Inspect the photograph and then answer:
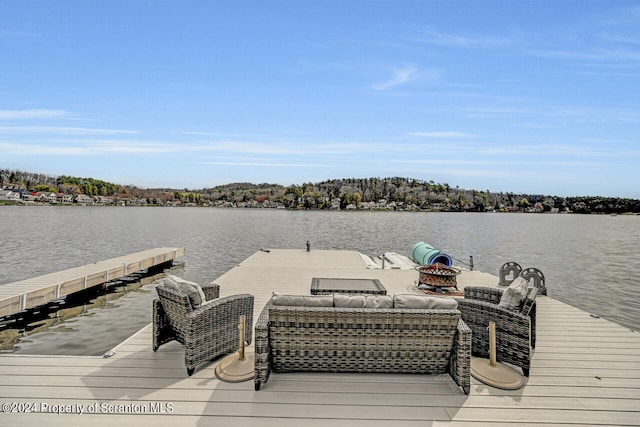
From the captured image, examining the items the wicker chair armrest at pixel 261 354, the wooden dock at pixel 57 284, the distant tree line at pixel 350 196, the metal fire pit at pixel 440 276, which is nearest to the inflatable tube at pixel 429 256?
the metal fire pit at pixel 440 276

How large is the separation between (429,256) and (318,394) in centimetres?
921

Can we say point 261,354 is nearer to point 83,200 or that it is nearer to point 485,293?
point 485,293

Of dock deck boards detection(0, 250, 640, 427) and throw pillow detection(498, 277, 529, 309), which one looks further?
throw pillow detection(498, 277, 529, 309)

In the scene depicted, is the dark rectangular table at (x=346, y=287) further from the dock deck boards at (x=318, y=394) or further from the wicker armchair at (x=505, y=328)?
the dock deck boards at (x=318, y=394)

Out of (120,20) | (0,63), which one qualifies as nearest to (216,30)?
(120,20)

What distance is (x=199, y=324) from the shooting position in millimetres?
3672

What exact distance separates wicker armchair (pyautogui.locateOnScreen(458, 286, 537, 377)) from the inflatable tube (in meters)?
7.03

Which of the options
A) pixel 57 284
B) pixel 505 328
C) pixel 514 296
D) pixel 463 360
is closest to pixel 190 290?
pixel 463 360

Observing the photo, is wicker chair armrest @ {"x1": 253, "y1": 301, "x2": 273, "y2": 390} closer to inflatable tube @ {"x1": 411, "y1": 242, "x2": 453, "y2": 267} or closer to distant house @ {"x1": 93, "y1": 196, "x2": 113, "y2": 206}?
inflatable tube @ {"x1": 411, "y1": 242, "x2": 453, "y2": 267}

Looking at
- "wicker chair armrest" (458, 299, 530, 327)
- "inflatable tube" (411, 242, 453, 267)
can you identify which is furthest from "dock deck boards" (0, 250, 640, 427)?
"inflatable tube" (411, 242, 453, 267)

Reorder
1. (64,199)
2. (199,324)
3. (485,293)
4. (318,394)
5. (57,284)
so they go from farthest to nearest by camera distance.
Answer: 1. (64,199)
2. (57,284)
3. (485,293)
4. (199,324)
5. (318,394)

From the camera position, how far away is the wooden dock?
6.98 meters

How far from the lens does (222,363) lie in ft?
12.4

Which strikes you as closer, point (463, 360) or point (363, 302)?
point (463, 360)
